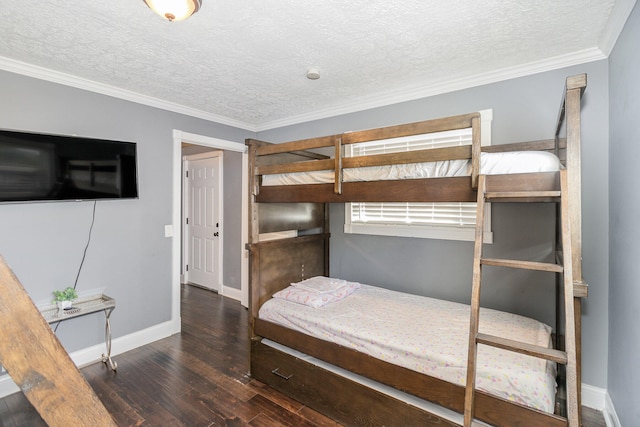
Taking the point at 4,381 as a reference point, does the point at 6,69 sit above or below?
above

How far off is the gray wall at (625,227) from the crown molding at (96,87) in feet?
12.1

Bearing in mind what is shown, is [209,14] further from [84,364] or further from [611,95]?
[84,364]

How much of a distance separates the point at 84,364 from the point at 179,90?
2.71 meters

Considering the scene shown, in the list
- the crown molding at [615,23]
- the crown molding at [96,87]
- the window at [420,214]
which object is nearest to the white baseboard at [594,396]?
the window at [420,214]

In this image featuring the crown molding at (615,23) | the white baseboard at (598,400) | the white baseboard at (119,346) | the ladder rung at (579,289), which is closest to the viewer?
the ladder rung at (579,289)

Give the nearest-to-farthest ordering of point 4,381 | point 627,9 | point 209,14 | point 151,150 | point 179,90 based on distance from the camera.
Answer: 1. point 627,9
2. point 209,14
3. point 4,381
4. point 179,90
5. point 151,150

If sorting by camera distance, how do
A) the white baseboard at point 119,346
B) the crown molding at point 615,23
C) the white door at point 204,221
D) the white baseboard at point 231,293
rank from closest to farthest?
1. the crown molding at point 615,23
2. the white baseboard at point 119,346
3. the white baseboard at point 231,293
4. the white door at point 204,221

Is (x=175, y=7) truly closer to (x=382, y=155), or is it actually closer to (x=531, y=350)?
(x=382, y=155)

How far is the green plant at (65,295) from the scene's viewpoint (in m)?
2.54

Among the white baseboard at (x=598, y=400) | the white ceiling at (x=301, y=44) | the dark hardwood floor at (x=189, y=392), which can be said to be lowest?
the dark hardwood floor at (x=189, y=392)

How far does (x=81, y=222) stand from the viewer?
2.75m

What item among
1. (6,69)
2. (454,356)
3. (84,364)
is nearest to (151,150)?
(6,69)

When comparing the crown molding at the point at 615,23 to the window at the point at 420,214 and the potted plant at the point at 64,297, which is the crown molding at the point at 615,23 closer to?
the window at the point at 420,214

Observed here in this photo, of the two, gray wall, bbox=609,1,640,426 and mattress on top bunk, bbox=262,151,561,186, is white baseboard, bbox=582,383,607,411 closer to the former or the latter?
gray wall, bbox=609,1,640,426
